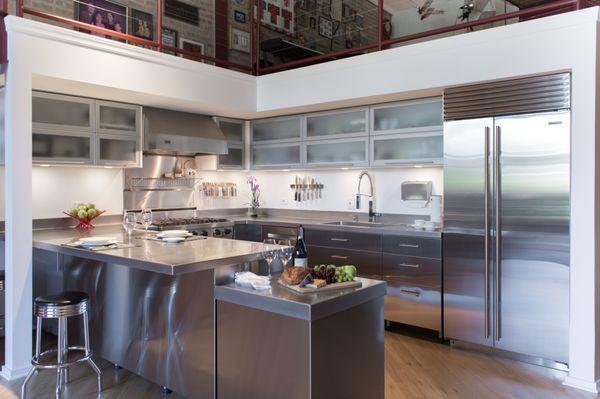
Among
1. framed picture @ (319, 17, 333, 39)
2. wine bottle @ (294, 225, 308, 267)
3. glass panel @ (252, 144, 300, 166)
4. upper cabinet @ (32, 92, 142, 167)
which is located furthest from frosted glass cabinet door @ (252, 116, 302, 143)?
wine bottle @ (294, 225, 308, 267)

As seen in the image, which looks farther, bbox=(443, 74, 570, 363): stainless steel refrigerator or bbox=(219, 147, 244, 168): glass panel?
bbox=(219, 147, 244, 168): glass panel

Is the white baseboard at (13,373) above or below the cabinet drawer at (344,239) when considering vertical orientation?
below

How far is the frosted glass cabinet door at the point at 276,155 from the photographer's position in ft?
19.7

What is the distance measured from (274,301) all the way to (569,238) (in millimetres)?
2524

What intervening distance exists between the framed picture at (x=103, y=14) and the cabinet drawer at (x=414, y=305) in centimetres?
444

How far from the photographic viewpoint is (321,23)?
24.8ft

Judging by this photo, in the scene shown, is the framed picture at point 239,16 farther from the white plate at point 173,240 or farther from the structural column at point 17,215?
the white plate at point 173,240

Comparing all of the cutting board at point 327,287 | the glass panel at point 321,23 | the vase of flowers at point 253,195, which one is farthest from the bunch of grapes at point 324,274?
the glass panel at point 321,23

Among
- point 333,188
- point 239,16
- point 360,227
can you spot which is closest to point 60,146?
point 360,227

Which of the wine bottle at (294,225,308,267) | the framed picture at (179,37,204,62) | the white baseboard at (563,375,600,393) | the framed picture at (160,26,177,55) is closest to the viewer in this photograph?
the wine bottle at (294,225,308,267)

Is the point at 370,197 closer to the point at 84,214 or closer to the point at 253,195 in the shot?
the point at 253,195

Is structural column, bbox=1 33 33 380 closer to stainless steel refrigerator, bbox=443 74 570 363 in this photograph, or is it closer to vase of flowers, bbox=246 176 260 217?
vase of flowers, bbox=246 176 260 217

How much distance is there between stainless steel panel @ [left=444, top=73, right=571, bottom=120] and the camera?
12.2 ft

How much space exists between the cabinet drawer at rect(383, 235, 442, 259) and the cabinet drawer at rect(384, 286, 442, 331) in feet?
1.07
